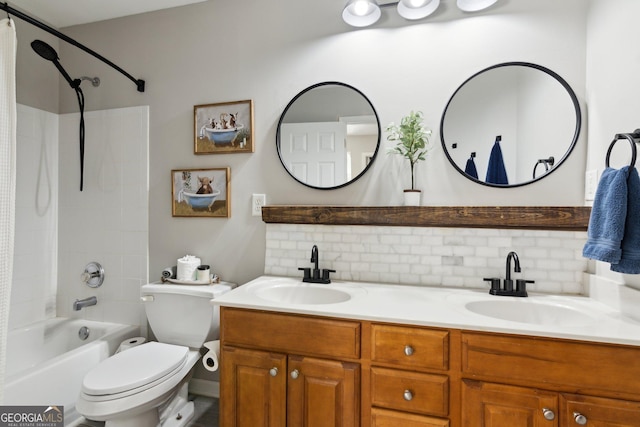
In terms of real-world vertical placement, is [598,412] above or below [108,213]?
below

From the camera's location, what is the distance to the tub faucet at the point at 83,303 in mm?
2109

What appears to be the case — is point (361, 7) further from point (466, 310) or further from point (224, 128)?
point (466, 310)

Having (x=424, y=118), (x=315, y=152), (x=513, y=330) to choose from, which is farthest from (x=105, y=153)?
(x=513, y=330)

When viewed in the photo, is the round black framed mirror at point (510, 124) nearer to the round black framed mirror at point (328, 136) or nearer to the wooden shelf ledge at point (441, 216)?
the wooden shelf ledge at point (441, 216)

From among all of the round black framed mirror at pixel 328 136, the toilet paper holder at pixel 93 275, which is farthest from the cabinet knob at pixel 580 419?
the toilet paper holder at pixel 93 275

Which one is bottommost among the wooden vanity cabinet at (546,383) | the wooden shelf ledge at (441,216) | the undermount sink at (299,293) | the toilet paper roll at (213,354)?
the toilet paper roll at (213,354)

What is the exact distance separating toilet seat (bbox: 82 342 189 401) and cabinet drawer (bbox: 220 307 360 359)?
394mm

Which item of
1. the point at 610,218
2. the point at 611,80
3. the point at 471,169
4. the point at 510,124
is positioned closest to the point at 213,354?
the point at 471,169

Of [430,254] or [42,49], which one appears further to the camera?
[42,49]

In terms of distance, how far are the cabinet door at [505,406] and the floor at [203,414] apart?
142 centimetres

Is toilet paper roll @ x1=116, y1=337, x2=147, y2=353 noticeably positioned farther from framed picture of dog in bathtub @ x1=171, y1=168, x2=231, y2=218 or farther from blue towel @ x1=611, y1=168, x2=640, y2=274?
blue towel @ x1=611, y1=168, x2=640, y2=274

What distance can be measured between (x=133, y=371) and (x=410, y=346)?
1295 mm

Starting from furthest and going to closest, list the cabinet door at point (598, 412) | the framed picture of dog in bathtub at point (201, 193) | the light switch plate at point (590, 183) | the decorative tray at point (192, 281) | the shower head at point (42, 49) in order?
the framed picture of dog in bathtub at point (201, 193), the decorative tray at point (192, 281), the shower head at point (42, 49), the light switch plate at point (590, 183), the cabinet door at point (598, 412)

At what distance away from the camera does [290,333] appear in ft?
4.31
